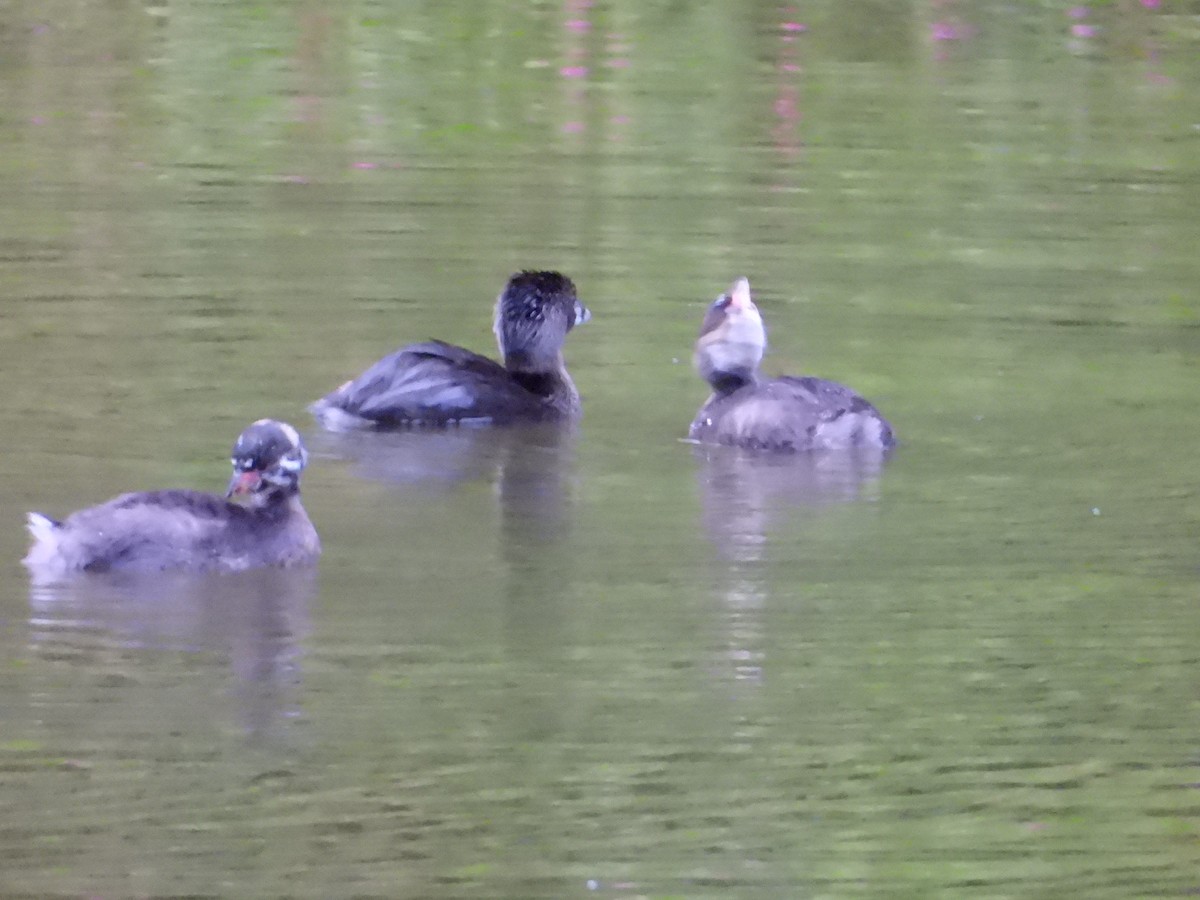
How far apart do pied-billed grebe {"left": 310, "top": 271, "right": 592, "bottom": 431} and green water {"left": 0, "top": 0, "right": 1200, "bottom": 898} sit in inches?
6.4

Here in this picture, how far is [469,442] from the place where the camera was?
9828 mm

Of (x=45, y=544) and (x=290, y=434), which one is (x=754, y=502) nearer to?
(x=290, y=434)

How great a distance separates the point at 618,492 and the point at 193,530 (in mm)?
1793

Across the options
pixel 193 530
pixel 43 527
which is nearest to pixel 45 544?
pixel 43 527

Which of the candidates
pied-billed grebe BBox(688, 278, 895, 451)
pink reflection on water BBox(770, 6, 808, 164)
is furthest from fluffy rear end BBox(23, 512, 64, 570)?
pink reflection on water BBox(770, 6, 808, 164)

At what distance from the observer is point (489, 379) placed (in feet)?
33.1

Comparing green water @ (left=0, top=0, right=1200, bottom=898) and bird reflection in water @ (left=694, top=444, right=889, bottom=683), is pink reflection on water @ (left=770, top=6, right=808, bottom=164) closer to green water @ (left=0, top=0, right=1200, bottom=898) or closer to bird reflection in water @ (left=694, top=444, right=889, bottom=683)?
green water @ (left=0, top=0, right=1200, bottom=898)

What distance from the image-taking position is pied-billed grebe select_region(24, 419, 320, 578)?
7449mm

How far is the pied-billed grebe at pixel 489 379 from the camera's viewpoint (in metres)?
9.83

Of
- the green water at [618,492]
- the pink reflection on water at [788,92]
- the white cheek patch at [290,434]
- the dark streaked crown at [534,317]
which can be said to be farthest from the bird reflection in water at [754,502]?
the pink reflection on water at [788,92]

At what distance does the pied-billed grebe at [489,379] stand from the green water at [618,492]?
16cm

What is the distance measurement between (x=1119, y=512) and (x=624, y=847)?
341 cm

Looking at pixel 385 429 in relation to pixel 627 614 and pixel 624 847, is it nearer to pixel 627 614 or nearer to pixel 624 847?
Answer: pixel 627 614

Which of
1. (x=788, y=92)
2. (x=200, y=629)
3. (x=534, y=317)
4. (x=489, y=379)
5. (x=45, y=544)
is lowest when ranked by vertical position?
(x=200, y=629)
